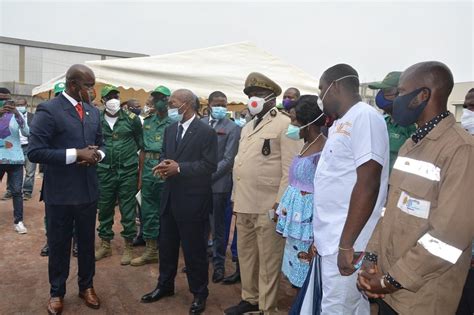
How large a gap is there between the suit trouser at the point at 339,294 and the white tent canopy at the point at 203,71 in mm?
4531

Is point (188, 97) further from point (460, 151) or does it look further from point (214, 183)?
point (460, 151)

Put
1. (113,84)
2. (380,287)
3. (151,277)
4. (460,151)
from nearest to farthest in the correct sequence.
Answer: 1. (460,151)
2. (380,287)
3. (151,277)
4. (113,84)

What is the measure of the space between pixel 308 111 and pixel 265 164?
0.72m

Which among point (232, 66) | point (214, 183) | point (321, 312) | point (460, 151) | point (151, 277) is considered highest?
point (232, 66)

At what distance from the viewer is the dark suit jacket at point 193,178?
3.68m

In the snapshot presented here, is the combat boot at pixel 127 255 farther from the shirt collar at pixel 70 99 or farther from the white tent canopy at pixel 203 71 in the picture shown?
the white tent canopy at pixel 203 71

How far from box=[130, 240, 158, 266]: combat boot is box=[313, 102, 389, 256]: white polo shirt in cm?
319

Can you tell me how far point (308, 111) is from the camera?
303 cm

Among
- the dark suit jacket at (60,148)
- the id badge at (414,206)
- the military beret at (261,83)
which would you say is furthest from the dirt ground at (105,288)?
the id badge at (414,206)

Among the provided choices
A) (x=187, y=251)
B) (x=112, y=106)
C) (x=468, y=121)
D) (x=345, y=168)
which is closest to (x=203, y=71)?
(x=112, y=106)

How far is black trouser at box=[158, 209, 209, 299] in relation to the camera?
371cm

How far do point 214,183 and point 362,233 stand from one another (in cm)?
286

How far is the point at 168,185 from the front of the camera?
3.80 metres

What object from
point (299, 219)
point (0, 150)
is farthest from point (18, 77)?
point (299, 219)
